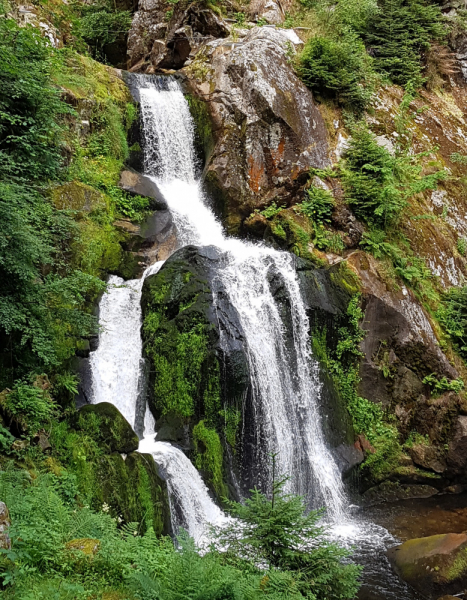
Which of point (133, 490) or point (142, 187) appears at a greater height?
point (142, 187)

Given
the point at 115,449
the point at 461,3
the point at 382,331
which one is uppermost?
the point at 461,3

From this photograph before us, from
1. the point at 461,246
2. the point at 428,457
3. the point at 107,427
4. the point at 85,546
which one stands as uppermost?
the point at 461,246

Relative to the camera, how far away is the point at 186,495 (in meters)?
8.33

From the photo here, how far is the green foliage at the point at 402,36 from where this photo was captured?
1933 cm

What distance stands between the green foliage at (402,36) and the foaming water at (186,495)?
1788 centimetres


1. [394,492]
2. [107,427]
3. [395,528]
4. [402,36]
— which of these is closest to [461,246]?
[394,492]

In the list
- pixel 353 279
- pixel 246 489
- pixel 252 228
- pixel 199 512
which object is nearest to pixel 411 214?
pixel 353 279

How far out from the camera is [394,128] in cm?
1727

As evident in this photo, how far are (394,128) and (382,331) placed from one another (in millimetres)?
8982

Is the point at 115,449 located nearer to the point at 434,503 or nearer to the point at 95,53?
the point at 434,503

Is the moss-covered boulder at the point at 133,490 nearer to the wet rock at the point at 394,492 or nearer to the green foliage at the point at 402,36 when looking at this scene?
the wet rock at the point at 394,492

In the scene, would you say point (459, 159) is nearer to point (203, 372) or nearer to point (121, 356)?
point (203, 372)

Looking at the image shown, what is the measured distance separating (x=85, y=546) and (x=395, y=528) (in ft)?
23.9

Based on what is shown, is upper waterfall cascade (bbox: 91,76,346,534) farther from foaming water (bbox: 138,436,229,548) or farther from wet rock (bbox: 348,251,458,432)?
wet rock (bbox: 348,251,458,432)
